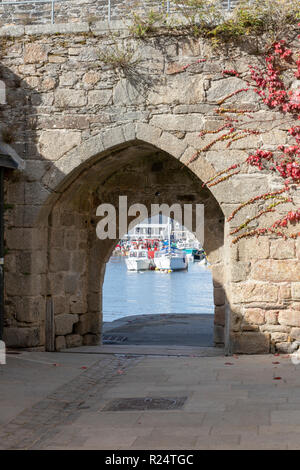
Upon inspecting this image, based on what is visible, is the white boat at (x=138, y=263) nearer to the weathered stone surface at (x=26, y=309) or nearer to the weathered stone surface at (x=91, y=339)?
the weathered stone surface at (x=91, y=339)

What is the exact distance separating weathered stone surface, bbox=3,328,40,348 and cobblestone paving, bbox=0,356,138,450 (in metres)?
1.14

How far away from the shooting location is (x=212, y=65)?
23.4 feet

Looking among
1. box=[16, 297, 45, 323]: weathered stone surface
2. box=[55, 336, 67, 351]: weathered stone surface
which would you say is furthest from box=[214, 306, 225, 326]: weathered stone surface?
box=[16, 297, 45, 323]: weathered stone surface

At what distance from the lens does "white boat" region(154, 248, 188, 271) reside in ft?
178

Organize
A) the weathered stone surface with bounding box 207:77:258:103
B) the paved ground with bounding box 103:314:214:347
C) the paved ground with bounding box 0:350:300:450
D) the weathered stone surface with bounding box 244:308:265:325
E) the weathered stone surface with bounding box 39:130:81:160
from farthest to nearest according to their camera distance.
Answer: the paved ground with bounding box 103:314:214:347 → the weathered stone surface with bounding box 39:130:81:160 → the weathered stone surface with bounding box 207:77:258:103 → the weathered stone surface with bounding box 244:308:265:325 → the paved ground with bounding box 0:350:300:450

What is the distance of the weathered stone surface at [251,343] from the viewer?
689 centimetres

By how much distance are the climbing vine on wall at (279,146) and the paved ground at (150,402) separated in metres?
1.50

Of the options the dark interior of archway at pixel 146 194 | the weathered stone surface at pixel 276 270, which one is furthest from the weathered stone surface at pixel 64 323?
the weathered stone surface at pixel 276 270

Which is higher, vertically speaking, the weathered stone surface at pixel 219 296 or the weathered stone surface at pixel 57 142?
the weathered stone surface at pixel 57 142

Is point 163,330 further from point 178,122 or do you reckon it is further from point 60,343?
point 178,122

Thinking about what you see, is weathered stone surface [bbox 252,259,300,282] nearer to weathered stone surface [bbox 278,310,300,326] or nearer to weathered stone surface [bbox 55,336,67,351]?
weathered stone surface [bbox 278,310,300,326]

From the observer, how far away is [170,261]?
53906mm
